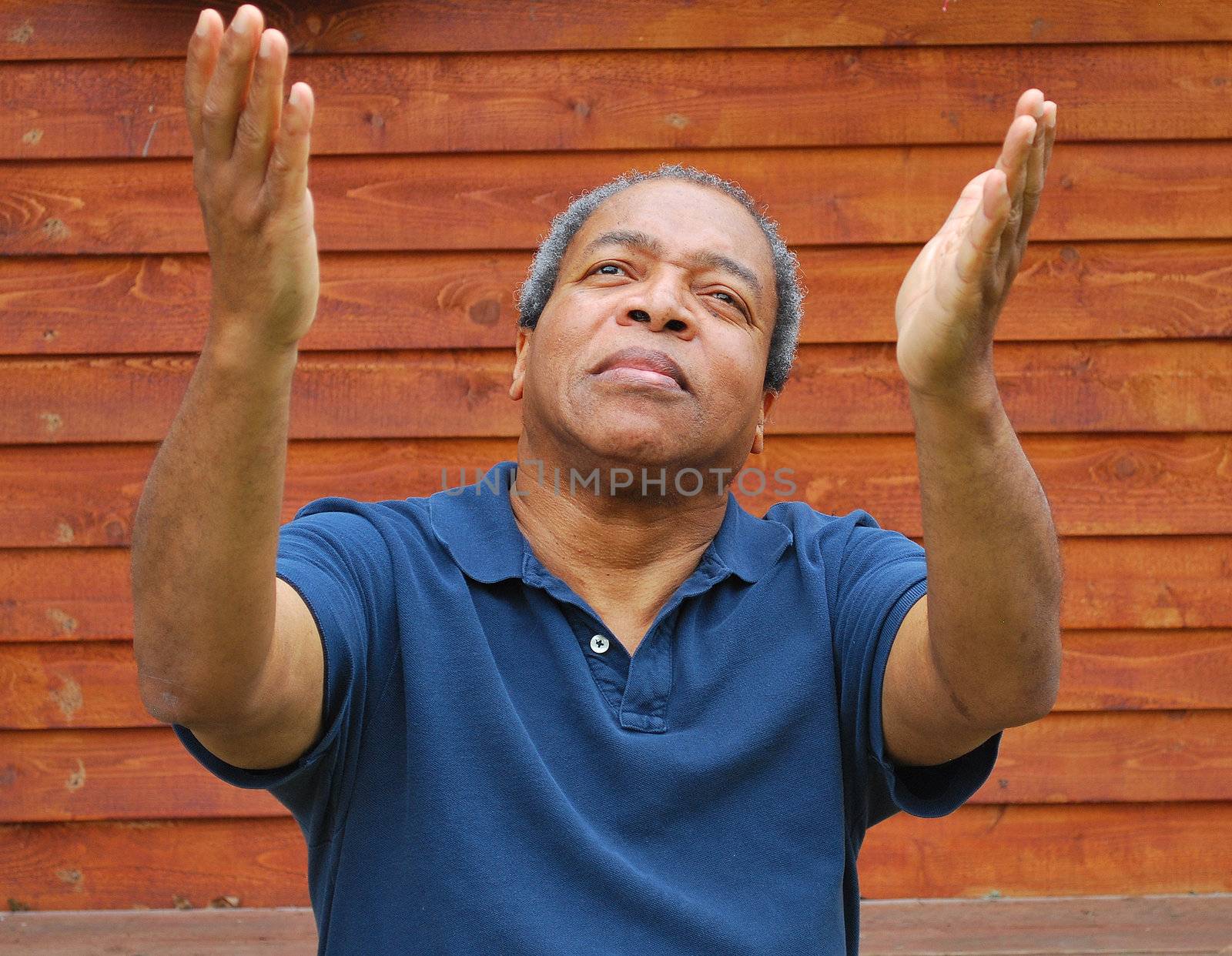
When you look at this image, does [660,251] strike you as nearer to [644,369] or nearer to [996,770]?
[644,369]

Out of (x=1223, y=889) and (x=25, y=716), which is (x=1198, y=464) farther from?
(x=25, y=716)

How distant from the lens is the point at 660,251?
5.68ft

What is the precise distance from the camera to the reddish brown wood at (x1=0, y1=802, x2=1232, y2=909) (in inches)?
109

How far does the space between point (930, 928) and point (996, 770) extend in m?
0.42

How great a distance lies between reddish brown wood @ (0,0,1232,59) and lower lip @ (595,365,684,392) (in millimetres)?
1453

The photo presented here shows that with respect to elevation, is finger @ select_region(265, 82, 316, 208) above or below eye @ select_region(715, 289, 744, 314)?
above

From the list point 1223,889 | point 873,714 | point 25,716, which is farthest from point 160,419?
point 1223,889

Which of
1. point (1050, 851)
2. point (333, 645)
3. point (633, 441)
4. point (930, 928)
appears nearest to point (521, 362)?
point (633, 441)

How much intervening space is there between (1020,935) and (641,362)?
1.91m

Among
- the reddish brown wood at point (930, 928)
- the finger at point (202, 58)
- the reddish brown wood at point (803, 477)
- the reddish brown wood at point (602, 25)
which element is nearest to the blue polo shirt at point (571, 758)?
the finger at point (202, 58)

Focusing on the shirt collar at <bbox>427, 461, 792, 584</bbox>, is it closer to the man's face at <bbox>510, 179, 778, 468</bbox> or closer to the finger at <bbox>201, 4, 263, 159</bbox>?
the man's face at <bbox>510, 179, 778, 468</bbox>

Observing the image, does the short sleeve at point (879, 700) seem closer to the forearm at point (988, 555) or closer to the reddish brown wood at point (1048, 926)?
the forearm at point (988, 555)

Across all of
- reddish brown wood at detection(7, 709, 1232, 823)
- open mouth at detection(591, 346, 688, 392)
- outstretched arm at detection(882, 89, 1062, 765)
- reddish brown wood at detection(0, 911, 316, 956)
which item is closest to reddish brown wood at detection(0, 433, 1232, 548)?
reddish brown wood at detection(7, 709, 1232, 823)

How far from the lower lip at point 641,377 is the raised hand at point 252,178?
589 millimetres
